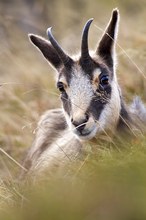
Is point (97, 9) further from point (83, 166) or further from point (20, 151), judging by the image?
point (83, 166)

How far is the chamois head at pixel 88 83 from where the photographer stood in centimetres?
746

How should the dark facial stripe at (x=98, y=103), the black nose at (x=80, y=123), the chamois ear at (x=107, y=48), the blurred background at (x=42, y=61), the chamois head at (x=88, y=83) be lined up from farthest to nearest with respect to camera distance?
the blurred background at (x=42, y=61), the chamois ear at (x=107, y=48), the dark facial stripe at (x=98, y=103), the chamois head at (x=88, y=83), the black nose at (x=80, y=123)

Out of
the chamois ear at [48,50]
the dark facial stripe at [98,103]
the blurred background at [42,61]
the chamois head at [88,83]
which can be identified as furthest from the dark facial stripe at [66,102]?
the chamois ear at [48,50]

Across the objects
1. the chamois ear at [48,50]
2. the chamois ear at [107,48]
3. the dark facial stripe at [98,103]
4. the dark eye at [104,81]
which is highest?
the chamois ear at [48,50]

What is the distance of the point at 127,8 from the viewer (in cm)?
1427

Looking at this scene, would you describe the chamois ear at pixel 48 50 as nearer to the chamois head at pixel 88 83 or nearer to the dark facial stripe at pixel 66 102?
the chamois head at pixel 88 83

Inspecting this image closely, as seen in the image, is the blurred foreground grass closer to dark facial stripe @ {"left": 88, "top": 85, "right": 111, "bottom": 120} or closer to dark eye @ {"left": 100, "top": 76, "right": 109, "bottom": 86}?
dark facial stripe @ {"left": 88, "top": 85, "right": 111, "bottom": 120}

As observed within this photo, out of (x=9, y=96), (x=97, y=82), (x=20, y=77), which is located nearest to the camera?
(x=97, y=82)

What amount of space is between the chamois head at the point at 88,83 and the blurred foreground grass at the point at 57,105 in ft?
1.11

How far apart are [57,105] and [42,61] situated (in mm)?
3666

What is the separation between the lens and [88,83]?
25.7ft

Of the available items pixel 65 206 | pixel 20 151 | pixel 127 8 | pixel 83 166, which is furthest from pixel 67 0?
pixel 65 206

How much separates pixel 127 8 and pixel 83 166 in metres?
8.95

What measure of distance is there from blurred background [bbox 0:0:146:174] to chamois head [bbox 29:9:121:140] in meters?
0.20
